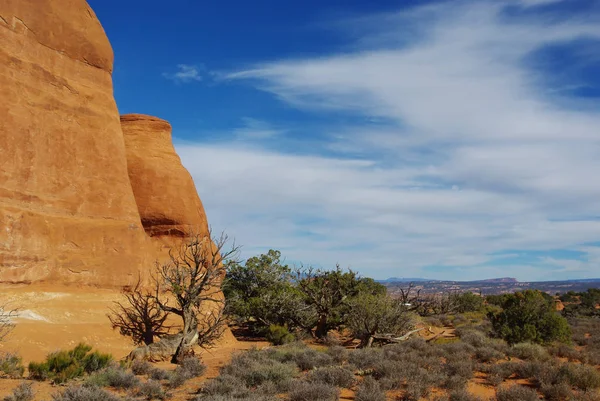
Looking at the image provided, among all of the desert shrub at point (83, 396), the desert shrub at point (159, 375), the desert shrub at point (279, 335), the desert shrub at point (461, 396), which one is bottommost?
the desert shrub at point (279, 335)

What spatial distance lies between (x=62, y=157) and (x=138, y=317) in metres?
7.09

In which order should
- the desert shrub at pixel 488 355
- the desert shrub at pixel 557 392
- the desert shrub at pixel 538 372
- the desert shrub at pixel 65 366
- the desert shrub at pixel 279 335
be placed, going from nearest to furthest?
the desert shrub at pixel 557 392, the desert shrub at pixel 65 366, the desert shrub at pixel 538 372, the desert shrub at pixel 488 355, the desert shrub at pixel 279 335

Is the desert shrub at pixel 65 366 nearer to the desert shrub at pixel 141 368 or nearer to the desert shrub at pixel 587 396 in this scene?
→ the desert shrub at pixel 141 368

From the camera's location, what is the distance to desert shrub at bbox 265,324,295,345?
2317cm

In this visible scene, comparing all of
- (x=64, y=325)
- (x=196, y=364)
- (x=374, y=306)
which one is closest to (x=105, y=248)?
(x=64, y=325)

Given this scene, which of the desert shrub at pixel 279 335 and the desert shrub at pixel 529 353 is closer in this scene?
the desert shrub at pixel 529 353

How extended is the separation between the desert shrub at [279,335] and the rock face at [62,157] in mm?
7895

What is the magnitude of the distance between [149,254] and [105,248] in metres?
2.56

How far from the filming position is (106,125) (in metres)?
19.5

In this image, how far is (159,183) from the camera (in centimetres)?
2294

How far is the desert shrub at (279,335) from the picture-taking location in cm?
2317

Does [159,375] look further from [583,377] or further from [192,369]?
[583,377]

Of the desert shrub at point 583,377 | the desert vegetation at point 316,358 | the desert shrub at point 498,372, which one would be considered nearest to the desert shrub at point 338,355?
the desert vegetation at point 316,358

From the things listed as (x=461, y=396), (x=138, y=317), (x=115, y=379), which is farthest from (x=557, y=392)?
(x=138, y=317)
